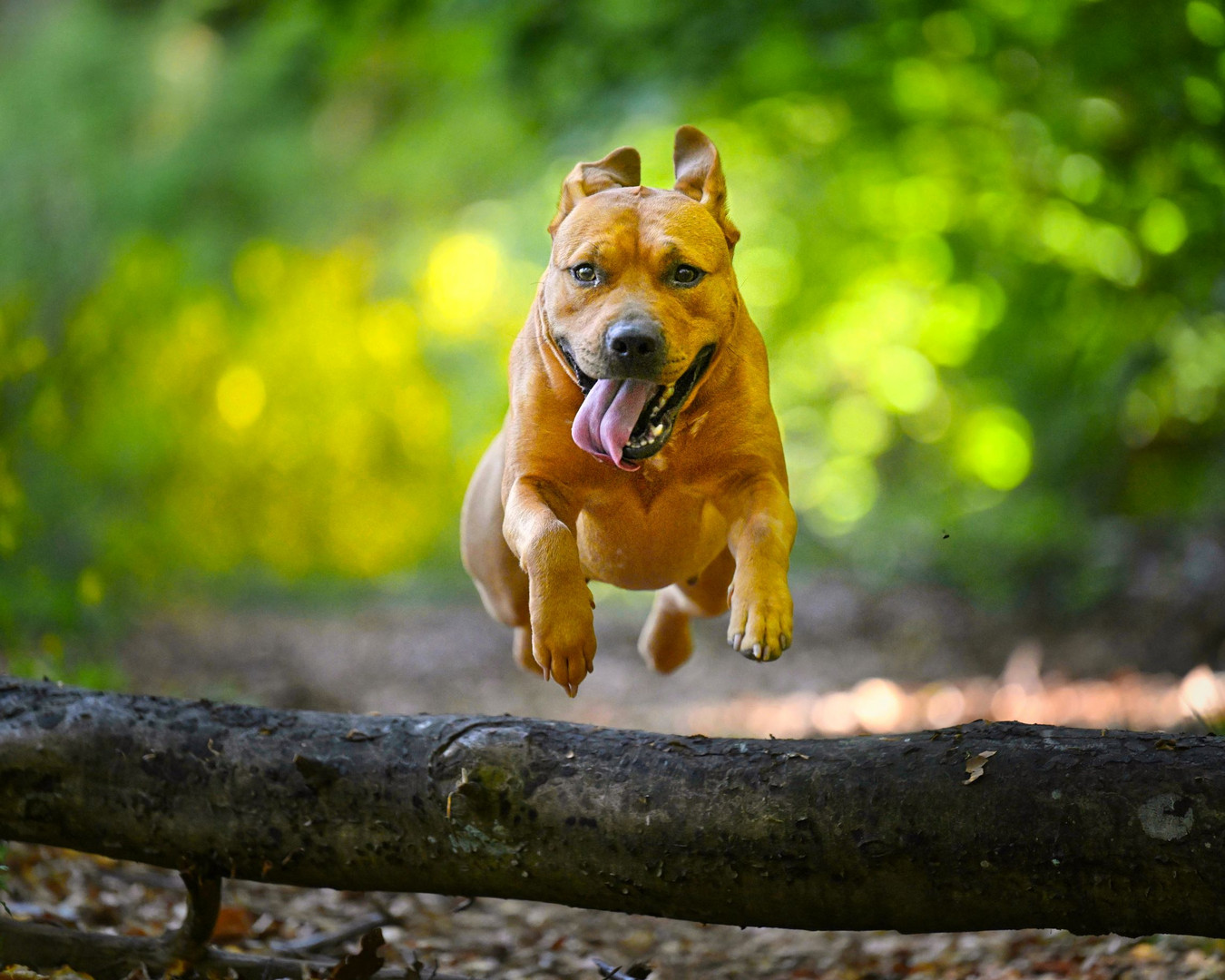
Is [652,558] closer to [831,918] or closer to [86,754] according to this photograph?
[831,918]

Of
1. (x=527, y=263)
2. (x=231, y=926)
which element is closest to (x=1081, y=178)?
(x=231, y=926)

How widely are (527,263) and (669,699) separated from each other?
9155mm

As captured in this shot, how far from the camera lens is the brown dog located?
249 cm

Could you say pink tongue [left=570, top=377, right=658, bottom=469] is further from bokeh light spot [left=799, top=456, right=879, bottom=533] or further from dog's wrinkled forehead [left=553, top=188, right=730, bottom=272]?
bokeh light spot [left=799, top=456, right=879, bottom=533]

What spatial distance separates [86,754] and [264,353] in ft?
38.6

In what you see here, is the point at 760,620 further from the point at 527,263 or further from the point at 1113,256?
the point at 527,263

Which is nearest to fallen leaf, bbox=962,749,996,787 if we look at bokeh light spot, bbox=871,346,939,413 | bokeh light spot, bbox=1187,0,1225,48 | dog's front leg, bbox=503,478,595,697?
dog's front leg, bbox=503,478,595,697

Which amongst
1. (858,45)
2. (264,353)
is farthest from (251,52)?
(858,45)

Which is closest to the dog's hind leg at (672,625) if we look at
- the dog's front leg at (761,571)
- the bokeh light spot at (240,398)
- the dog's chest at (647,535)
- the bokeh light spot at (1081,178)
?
the dog's chest at (647,535)

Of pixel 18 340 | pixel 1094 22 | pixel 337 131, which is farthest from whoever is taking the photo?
pixel 337 131

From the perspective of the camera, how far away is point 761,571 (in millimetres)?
2604

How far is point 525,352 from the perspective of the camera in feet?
9.81

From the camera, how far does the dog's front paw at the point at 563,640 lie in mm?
2520

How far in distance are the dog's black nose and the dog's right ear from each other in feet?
1.54
